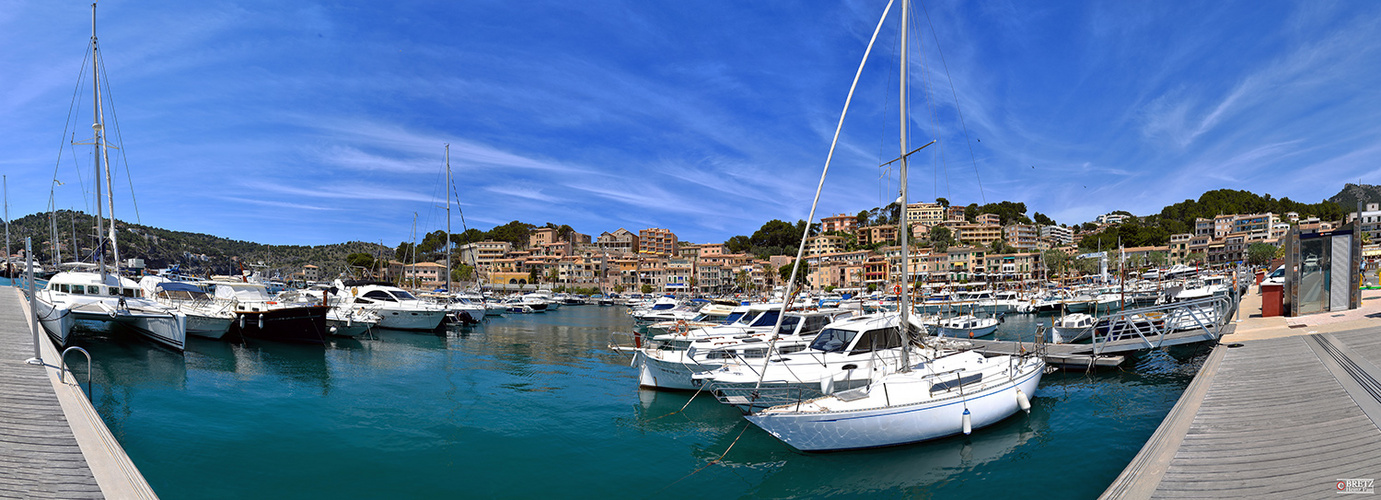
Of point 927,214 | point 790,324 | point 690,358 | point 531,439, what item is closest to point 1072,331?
point 790,324

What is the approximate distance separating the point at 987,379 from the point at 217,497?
14.2 metres

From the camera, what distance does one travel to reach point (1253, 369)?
1200 centimetres

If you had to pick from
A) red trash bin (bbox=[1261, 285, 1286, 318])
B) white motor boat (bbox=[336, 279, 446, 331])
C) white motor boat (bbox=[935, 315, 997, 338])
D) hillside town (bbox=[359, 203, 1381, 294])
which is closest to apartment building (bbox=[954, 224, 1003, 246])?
hillside town (bbox=[359, 203, 1381, 294])

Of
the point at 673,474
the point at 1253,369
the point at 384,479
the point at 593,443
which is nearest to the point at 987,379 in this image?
the point at 1253,369

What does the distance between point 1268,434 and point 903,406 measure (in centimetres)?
472

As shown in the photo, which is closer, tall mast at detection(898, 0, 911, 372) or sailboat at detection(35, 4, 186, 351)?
tall mast at detection(898, 0, 911, 372)

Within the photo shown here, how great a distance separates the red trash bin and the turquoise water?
490 cm

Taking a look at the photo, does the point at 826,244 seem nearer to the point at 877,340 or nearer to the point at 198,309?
the point at 198,309

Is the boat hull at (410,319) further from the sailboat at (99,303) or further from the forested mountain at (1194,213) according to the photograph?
the forested mountain at (1194,213)

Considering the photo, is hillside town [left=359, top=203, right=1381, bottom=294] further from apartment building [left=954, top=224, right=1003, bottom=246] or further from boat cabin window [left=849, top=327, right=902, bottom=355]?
boat cabin window [left=849, top=327, right=902, bottom=355]

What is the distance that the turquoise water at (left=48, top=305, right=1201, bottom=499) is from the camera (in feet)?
32.0

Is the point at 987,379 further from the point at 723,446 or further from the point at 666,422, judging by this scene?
the point at 666,422

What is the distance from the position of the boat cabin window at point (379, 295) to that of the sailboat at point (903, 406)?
31551mm

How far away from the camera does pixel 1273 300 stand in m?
21.8
